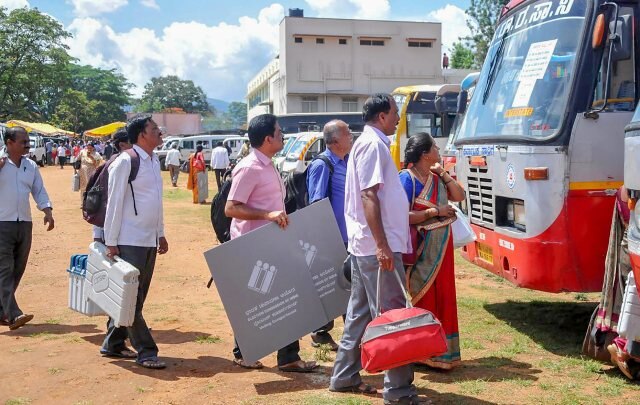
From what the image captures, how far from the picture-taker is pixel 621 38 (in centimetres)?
567

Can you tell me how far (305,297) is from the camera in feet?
17.6

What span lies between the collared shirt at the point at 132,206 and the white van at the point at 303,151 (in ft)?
47.6

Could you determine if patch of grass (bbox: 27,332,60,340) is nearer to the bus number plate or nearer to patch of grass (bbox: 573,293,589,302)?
the bus number plate

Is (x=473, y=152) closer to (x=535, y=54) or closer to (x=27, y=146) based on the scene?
(x=535, y=54)

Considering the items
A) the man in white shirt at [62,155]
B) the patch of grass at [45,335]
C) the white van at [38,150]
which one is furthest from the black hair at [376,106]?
the man in white shirt at [62,155]

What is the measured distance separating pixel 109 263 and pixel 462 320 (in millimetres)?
3418

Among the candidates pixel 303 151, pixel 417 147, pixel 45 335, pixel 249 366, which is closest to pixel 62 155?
pixel 303 151

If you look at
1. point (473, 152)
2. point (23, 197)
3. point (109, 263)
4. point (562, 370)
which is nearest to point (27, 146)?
point (23, 197)

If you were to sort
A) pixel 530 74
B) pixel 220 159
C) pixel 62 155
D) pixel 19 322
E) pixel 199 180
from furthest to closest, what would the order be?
pixel 62 155 < pixel 220 159 < pixel 199 180 < pixel 19 322 < pixel 530 74

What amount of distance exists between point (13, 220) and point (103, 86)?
84370 millimetres

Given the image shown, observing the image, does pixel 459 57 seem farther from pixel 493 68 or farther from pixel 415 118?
pixel 493 68

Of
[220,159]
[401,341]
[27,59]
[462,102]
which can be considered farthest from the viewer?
[27,59]

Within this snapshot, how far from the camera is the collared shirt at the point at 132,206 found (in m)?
5.53

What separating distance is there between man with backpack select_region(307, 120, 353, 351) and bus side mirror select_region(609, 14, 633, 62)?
216 centimetres
